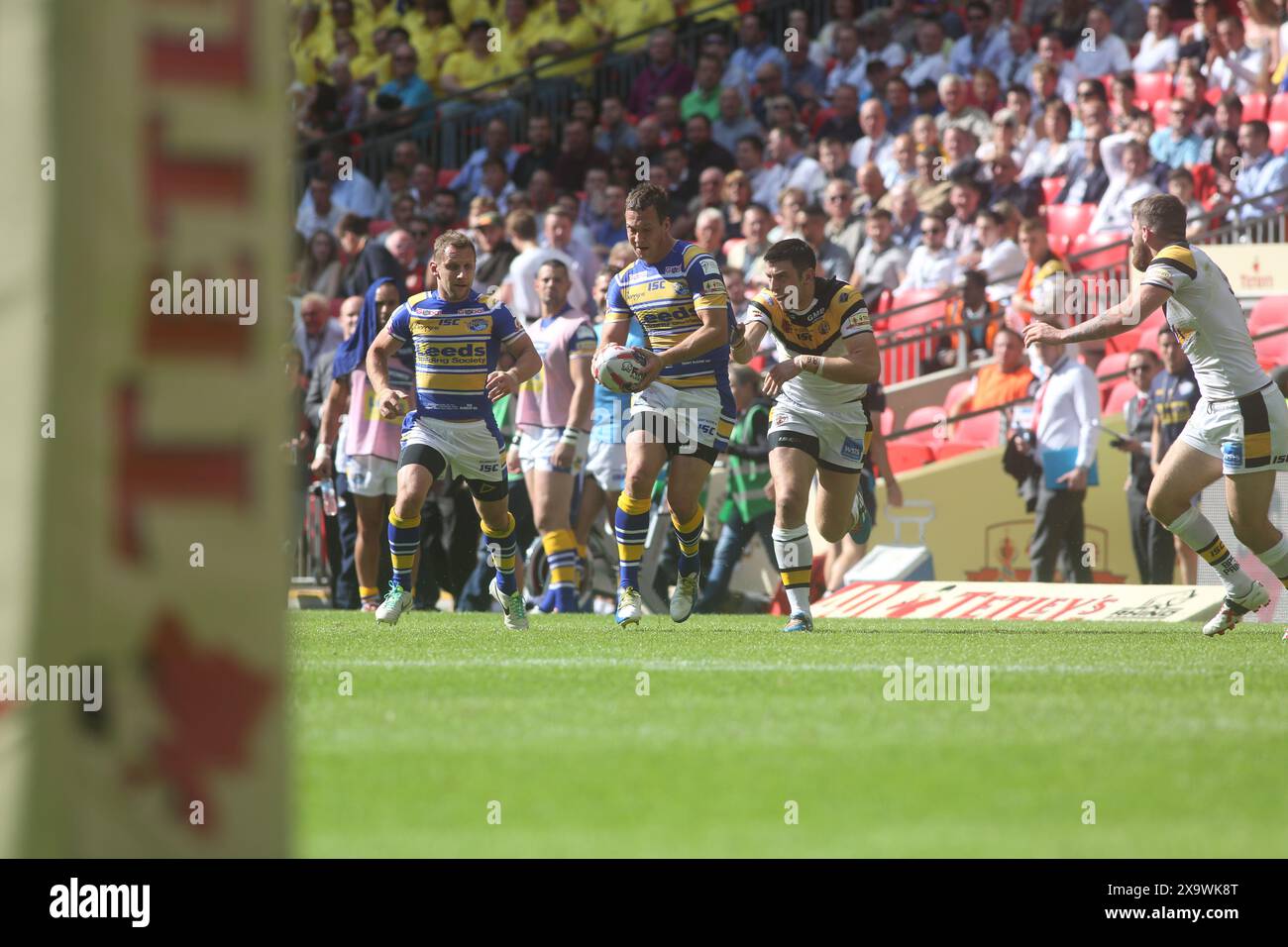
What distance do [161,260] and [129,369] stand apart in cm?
16

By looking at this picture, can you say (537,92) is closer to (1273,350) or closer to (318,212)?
(318,212)

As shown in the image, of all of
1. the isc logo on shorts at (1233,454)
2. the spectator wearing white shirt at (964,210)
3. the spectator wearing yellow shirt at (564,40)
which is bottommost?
the isc logo on shorts at (1233,454)

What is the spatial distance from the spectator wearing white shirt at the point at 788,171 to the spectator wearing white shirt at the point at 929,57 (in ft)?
5.35

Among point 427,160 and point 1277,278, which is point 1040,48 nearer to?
point 1277,278

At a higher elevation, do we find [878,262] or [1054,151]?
[1054,151]

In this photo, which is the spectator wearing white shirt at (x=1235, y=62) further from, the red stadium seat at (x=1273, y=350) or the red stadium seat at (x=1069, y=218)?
the red stadium seat at (x=1273, y=350)

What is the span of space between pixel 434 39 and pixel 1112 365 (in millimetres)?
13381

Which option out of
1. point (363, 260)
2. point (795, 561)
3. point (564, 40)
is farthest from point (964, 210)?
point (564, 40)

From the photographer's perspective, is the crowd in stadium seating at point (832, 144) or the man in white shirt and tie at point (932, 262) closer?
the crowd in stadium seating at point (832, 144)

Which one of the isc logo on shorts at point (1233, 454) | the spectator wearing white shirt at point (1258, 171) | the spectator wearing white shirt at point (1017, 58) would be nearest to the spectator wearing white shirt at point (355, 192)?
the spectator wearing white shirt at point (1017, 58)

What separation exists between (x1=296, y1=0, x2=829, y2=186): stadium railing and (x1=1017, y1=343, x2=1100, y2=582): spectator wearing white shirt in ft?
35.0

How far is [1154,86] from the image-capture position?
66.9 feet

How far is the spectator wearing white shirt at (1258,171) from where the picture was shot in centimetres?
1788
